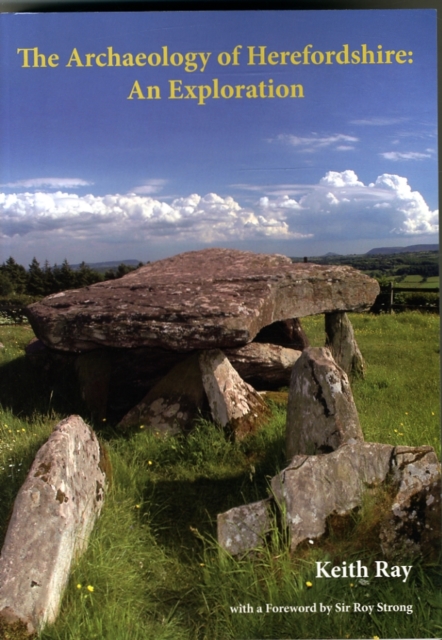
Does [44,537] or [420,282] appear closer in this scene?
[44,537]

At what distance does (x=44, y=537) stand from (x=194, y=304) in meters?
3.09

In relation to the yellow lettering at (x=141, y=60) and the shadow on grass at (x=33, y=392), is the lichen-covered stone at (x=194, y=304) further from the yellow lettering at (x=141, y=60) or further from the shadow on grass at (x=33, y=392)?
the yellow lettering at (x=141, y=60)

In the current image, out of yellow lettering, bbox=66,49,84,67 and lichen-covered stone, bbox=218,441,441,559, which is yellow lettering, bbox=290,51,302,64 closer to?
yellow lettering, bbox=66,49,84,67

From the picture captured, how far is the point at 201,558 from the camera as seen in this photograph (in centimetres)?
414

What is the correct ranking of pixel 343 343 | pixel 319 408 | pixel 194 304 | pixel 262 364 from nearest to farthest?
pixel 319 408, pixel 194 304, pixel 262 364, pixel 343 343

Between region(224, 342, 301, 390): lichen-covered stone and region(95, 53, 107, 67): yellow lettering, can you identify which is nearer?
region(95, 53, 107, 67): yellow lettering

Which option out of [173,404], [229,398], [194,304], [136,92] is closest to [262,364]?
[229,398]

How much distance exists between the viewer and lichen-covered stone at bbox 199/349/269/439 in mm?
6133

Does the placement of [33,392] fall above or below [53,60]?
below

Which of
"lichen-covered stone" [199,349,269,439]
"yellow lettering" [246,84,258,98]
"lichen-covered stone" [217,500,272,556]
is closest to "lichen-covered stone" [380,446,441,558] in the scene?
"lichen-covered stone" [217,500,272,556]

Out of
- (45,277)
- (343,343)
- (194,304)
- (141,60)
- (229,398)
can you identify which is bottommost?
(229,398)

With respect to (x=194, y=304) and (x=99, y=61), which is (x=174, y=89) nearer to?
(x=99, y=61)

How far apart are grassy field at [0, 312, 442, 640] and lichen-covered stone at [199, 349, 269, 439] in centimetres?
18

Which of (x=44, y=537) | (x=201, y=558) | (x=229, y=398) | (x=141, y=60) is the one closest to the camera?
(x=44, y=537)
